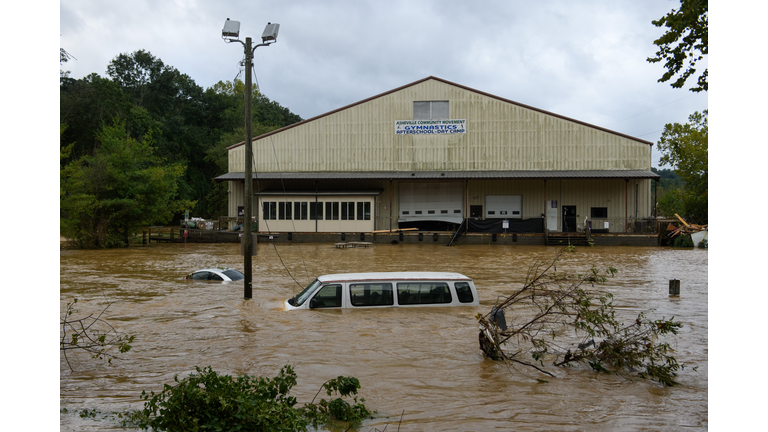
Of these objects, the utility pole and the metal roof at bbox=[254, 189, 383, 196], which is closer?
the utility pole

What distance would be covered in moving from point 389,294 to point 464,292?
5.39 feet

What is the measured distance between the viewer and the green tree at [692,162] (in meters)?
52.5

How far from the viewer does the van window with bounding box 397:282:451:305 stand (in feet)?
39.5

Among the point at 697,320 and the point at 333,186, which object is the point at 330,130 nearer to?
the point at 333,186

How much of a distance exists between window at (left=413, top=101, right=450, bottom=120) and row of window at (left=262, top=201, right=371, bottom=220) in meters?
8.03

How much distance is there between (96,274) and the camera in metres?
23.9

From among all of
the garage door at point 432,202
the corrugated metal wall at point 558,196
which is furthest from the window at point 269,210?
the garage door at point 432,202

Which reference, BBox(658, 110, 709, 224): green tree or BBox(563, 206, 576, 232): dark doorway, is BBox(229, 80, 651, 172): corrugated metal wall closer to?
BBox(563, 206, 576, 232): dark doorway

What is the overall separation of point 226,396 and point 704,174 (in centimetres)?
5703

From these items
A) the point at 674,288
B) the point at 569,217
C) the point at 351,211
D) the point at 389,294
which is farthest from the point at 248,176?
the point at 569,217

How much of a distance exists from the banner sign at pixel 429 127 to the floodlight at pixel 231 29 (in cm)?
2896

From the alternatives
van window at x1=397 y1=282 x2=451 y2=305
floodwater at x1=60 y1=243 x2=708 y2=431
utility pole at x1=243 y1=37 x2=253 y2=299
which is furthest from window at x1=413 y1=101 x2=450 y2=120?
van window at x1=397 y1=282 x2=451 y2=305

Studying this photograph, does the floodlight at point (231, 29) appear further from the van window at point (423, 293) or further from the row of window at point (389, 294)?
the van window at point (423, 293)

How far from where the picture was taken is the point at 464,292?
12250 millimetres
